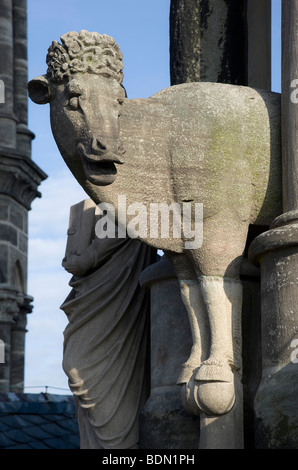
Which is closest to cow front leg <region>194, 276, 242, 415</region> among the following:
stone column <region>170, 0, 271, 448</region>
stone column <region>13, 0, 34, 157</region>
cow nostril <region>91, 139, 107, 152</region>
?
cow nostril <region>91, 139, 107, 152</region>

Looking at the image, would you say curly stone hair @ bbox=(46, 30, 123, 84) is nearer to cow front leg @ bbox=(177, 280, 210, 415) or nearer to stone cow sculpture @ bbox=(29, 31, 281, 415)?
stone cow sculpture @ bbox=(29, 31, 281, 415)

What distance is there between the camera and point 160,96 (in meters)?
6.33

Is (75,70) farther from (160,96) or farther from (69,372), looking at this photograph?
(69,372)

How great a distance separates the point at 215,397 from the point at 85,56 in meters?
1.62

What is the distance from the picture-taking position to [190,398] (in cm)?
597

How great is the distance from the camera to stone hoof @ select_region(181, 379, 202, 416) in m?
5.95

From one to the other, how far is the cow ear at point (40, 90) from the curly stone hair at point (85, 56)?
4 centimetres

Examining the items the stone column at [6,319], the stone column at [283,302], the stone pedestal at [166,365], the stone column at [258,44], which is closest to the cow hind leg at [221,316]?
the stone column at [283,302]

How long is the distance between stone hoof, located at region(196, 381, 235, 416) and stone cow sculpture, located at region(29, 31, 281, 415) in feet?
0.15

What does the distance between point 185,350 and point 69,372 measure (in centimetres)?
80

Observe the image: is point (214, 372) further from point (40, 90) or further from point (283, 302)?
point (40, 90)

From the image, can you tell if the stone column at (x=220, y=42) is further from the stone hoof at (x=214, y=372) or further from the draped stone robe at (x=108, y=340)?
the stone hoof at (x=214, y=372)

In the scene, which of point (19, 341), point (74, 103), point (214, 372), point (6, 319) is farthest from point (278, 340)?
point (19, 341)
